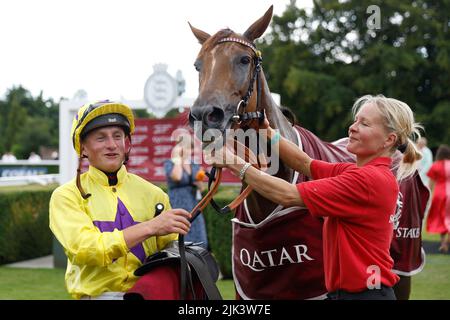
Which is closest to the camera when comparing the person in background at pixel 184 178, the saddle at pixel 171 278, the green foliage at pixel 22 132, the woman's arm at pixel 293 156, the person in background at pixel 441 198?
the saddle at pixel 171 278

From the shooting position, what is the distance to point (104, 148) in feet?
7.77

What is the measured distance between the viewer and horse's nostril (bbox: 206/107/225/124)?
7.84 feet

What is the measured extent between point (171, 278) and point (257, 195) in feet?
3.02

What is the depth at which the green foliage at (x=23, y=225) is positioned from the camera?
7926mm

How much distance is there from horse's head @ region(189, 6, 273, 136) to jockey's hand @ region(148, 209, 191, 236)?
0.41 metres

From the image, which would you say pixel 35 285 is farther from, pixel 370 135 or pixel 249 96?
pixel 370 135

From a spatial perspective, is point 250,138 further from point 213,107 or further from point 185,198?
point 185,198

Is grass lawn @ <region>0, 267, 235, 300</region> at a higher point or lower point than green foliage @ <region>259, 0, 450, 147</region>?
lower

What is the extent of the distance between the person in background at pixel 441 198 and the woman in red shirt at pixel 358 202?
23.4 ft

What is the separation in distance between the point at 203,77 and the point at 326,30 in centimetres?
2541

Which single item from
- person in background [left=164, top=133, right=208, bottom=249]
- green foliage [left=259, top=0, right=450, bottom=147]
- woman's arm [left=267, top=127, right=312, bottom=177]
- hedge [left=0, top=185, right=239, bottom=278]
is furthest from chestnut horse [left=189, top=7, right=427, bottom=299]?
green foliage [left=259, top=0, right=450, bottom=147]

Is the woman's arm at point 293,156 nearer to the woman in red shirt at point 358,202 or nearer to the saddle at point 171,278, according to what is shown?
the woman in red shirt at point 358,202

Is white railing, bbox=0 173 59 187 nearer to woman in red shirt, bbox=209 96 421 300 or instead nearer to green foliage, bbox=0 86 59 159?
woman in red shirt, bbox=209 96 421 300

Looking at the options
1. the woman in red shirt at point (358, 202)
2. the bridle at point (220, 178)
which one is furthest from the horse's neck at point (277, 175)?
the woman in red shirt at point (358, 202)
